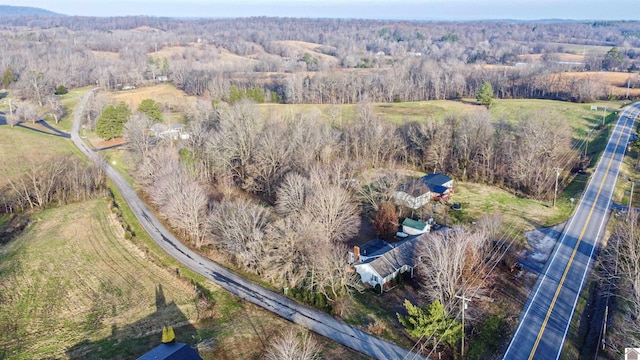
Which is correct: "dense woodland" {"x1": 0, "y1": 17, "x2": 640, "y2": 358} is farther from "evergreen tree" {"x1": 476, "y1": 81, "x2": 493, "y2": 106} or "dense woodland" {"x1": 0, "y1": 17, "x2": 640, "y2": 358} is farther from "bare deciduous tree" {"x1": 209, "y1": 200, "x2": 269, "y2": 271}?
"evergreen tree" {"x1": 476, "y1": 81, "x2": 493, "y2": 106}

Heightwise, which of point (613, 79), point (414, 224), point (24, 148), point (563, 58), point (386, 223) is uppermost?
point (563, 58)

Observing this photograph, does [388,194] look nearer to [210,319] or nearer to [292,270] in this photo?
[292,270]

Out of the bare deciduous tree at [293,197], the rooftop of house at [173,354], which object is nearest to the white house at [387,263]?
the bare deciduous tree at [293,197]

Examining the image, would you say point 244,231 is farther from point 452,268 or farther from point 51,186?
point 51,186

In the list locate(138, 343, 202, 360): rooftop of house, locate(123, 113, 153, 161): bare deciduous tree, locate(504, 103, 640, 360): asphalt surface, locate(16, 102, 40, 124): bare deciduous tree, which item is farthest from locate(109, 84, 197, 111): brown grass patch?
locate(138, 343, 202, 360): rooftop of house

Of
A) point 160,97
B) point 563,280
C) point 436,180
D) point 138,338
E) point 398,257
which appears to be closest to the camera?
point 138,338

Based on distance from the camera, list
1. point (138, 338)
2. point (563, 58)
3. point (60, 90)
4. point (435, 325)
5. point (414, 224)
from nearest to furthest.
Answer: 1. point (435, 325)
2. point (138, 338)
3. point (414, 224)
4. point (60, 90)
5. point (563, 58)

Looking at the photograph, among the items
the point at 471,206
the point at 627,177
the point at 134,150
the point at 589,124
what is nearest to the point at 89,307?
the point at 134,150

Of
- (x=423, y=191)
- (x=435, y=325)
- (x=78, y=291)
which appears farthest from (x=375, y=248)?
(x=78, y=291)
